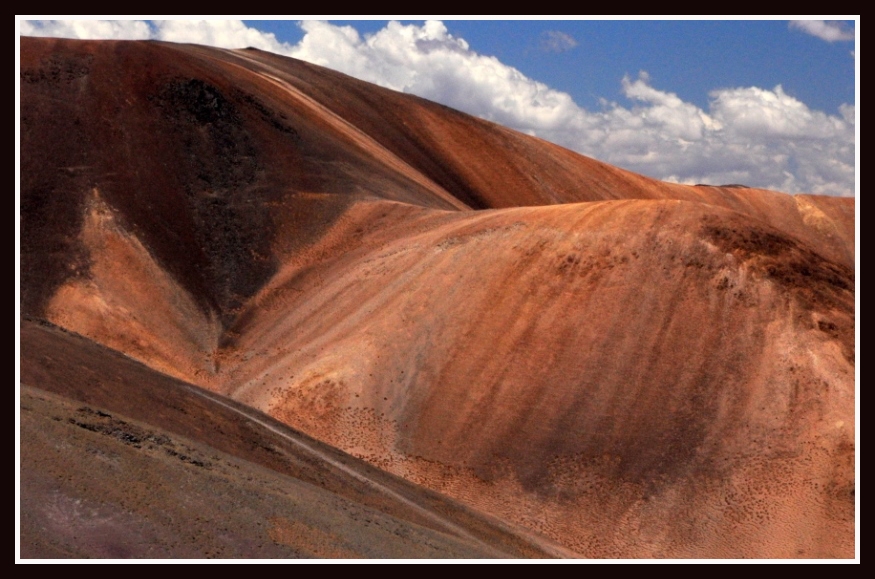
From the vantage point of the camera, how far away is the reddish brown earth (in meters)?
26.9

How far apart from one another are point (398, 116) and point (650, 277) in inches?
1385

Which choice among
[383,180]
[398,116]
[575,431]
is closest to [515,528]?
[575,431]

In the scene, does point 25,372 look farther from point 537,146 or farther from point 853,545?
point 537,146

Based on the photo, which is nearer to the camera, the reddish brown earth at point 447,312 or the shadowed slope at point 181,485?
the shadowed slope at point 181,485

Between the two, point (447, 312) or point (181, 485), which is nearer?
point (181, 485)

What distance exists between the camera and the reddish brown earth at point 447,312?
2694 centimetres

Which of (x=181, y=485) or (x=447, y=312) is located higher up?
(x=447, y=312)

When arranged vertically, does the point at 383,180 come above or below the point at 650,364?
above

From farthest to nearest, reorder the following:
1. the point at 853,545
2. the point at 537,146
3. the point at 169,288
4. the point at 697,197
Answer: the point at 697,197 → the point at 537,146 → the point at 169,288 → the point at 853,545

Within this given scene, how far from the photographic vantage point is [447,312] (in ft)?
111

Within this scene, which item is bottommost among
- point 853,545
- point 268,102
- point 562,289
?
point 853,545

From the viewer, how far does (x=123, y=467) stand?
1639 cm

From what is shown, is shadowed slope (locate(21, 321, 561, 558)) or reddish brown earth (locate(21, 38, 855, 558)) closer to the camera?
shadowed slope (locate(21, 321, 561, 558))

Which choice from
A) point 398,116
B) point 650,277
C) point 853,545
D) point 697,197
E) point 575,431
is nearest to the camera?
point 853,545
